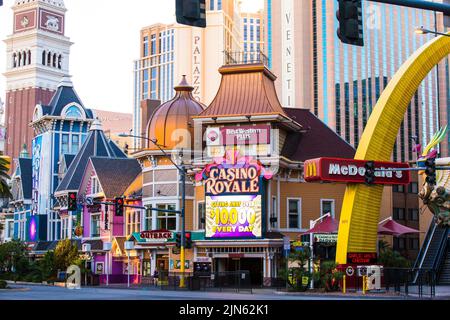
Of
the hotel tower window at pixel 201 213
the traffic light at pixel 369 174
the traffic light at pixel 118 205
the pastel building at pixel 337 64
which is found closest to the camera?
the traffic light at pixel 369 174

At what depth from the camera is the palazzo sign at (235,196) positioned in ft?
178

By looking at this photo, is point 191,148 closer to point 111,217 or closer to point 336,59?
point 111,217

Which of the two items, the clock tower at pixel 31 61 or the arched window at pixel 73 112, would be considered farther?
the clock tower at pixel 31 61

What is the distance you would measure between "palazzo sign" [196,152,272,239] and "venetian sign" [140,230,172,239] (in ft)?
15.7

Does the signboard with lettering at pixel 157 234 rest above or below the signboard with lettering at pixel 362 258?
above

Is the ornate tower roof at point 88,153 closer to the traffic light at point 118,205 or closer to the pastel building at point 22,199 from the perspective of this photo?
the pastel building at point 22,199

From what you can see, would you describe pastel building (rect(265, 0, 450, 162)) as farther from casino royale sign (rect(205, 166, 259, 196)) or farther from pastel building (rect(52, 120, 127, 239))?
casino royale sign (rect(205, 166, 259, 196))

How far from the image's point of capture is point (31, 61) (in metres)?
160

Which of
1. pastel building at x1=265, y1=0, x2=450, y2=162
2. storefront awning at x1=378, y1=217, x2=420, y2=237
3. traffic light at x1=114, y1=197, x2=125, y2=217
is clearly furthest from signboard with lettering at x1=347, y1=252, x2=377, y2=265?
pastel building at x1=265, y1=0, x2=450, y2=162

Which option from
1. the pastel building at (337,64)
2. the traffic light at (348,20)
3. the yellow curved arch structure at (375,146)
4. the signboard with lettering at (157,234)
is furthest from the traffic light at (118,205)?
the pastel building at (337,64)

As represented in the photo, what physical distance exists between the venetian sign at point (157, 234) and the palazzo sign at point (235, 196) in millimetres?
4773

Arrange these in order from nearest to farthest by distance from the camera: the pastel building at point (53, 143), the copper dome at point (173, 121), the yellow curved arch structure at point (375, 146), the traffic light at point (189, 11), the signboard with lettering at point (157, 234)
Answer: the traffic light at point (189, 11) → the yellow curved arch structure at point (375, 146) → the signboard with lettering at point (157, 234) → the copper dome at point (173, 121) → the pastel building at point (53, 143)

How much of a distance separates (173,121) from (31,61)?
→ 105m
